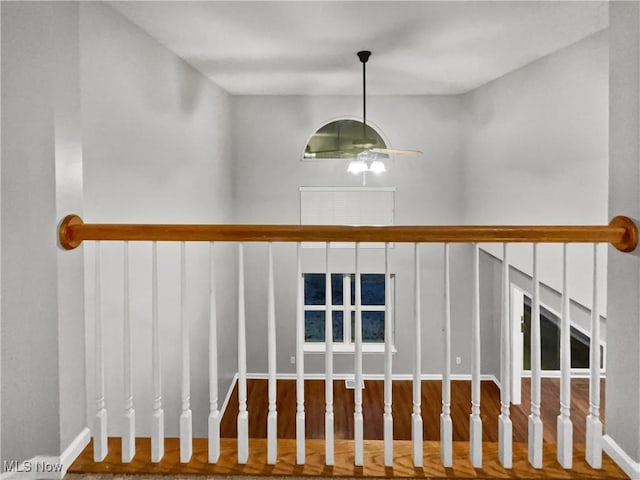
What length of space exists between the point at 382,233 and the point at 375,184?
5.12 m

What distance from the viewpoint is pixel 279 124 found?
6453 millimetres

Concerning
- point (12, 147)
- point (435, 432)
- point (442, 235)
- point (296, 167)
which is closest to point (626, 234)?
point (442, 235)

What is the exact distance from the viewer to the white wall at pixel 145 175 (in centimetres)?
264

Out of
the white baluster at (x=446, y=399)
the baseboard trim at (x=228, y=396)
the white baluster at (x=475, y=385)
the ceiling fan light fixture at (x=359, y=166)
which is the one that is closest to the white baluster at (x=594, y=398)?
the white baluster at (x=475, y=385)

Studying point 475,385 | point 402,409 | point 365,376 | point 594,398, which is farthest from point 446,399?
point 365,376

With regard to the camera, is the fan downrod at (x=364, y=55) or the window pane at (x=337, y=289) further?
the window pane at (x=337, y=289)

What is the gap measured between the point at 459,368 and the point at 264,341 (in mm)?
3118

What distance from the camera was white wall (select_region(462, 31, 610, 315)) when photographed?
337 cm

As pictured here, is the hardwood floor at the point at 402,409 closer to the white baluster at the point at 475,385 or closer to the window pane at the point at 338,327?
the window pane at the point at 338,327

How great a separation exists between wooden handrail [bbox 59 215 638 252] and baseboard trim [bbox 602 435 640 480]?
0.78m

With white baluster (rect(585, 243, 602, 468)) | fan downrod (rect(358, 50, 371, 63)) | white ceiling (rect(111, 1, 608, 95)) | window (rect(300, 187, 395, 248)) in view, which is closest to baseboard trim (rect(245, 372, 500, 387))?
Result: window (rect(300, 187, 395, 248))

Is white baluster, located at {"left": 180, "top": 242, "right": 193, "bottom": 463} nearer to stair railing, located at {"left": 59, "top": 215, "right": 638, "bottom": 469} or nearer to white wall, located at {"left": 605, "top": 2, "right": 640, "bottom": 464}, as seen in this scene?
stair railing, located at {"left": 59, "top": 215, "right": 638, "bottom": 469}

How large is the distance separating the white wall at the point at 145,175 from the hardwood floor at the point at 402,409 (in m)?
0.93

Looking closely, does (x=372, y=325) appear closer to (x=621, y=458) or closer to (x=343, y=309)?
(x=343, y=309)
